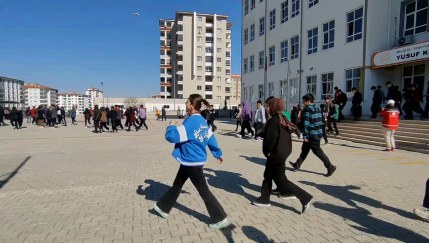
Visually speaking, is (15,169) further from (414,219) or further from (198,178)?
(414,219)

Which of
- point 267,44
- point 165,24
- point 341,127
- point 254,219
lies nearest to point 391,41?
point 341,127

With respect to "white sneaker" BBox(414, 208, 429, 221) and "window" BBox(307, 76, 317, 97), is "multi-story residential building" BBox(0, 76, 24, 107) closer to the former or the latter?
"window" BBox(307, 76, 317, 97)

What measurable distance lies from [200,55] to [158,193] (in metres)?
78.2

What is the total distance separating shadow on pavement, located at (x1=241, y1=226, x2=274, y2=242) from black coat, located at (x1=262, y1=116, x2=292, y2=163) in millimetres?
1028

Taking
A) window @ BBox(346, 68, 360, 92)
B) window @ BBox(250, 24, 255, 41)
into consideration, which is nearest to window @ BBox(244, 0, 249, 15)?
window @ BBox(250, 24, 255, 41)

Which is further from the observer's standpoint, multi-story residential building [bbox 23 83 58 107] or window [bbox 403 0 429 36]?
multi-story residential building [bbox 23 83 58 107]

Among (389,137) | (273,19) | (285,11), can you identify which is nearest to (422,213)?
(389,137)

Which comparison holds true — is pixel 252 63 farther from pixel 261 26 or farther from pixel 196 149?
pixel 196 149

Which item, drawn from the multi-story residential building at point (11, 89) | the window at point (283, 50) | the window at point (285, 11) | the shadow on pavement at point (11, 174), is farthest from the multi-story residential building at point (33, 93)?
the shadow on pavement at point (11, 174)

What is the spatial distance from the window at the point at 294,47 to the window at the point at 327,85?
172 inches

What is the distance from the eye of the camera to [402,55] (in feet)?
49.9

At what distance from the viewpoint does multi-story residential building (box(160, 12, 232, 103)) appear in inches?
3127

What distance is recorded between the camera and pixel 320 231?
3674 millimetres

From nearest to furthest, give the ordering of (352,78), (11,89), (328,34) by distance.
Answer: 1. (352,78)
2. (328,34)
3. (11,89)
